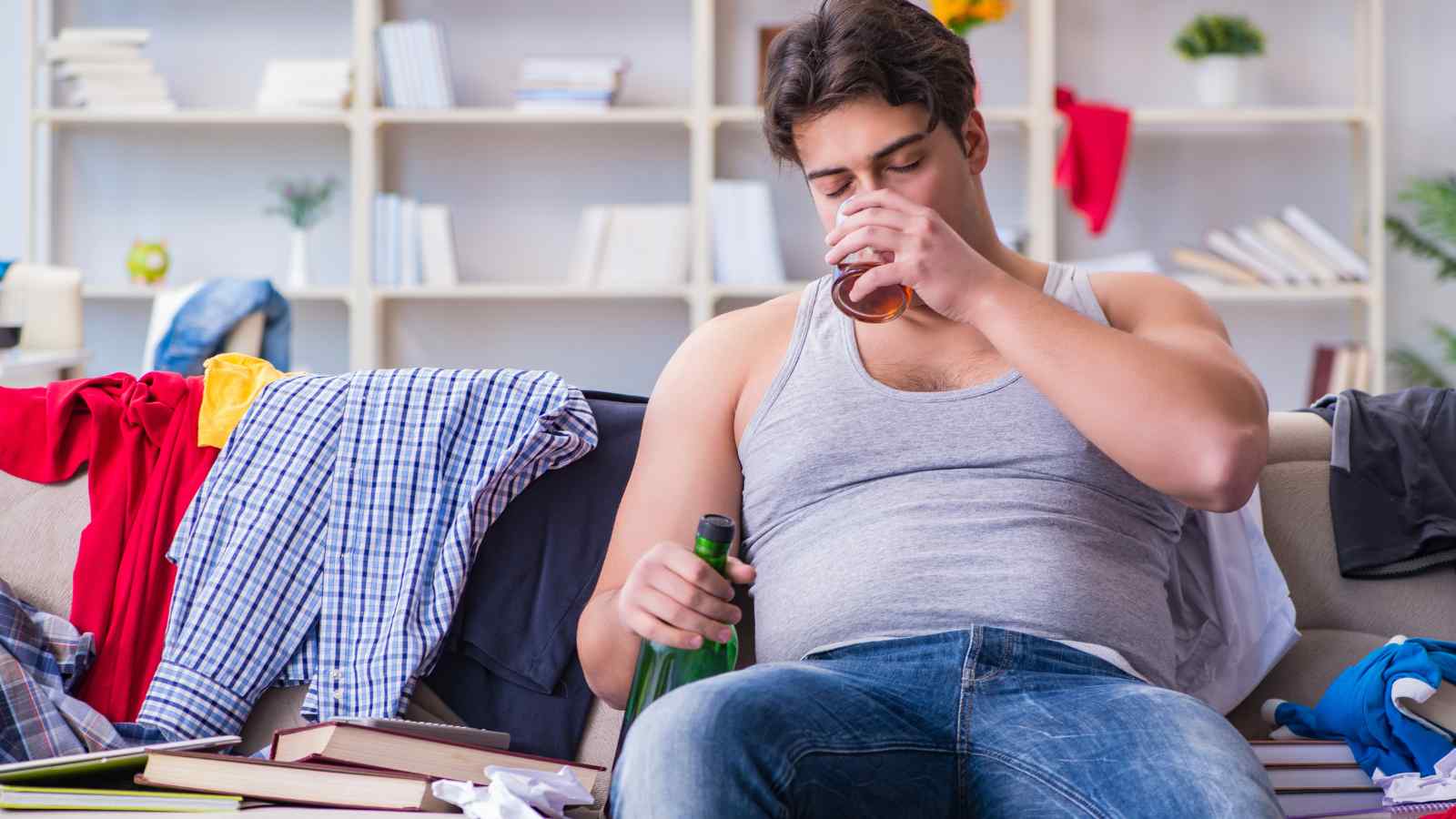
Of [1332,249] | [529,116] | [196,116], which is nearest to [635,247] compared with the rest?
[529,116]

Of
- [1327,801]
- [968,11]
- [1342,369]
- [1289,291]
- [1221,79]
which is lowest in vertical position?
[1327,801]

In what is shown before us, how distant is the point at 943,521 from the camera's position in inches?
55.0

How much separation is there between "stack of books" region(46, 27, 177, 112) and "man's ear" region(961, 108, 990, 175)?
3169 millimetres

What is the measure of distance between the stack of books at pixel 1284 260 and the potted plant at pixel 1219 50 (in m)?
0.39

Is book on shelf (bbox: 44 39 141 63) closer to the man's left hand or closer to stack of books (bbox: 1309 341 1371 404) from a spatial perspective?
the man's left hand

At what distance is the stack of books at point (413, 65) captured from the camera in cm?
405

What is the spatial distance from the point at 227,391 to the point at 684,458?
0.63 m

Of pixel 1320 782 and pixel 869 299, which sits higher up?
pixel 869 299

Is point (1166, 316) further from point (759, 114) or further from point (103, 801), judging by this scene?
point (759, 114)

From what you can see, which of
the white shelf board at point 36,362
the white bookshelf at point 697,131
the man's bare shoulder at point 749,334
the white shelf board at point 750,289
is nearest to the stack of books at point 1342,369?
the white bookshelf at point 697,131

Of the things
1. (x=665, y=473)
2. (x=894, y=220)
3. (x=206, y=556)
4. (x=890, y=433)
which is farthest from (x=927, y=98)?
(x=206, y=556)

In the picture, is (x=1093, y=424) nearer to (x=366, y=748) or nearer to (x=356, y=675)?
(x=366, y=748)

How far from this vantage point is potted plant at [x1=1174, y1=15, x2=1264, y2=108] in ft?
13.3

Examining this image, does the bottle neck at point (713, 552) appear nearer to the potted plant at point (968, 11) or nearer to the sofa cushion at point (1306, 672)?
the sofa cushion at point (1306, 672)
